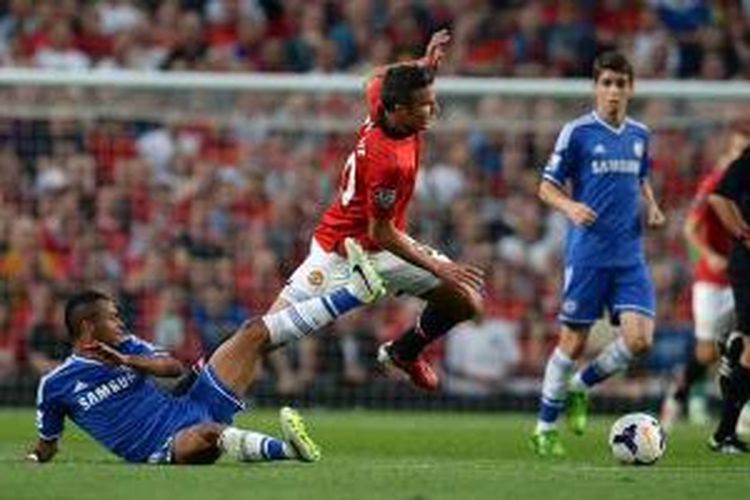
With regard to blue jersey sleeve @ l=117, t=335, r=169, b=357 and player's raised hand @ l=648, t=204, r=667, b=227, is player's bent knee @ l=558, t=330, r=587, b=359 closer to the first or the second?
player's raised hand @ l=648, t=204, r=667, b=227

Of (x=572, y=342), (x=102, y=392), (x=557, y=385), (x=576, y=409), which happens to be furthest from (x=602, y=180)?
(x=102, y=392)

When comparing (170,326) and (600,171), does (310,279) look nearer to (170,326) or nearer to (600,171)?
(600,171)

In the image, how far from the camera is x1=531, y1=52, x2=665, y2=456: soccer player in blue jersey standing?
13695 mm

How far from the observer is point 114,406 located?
11.2 meters

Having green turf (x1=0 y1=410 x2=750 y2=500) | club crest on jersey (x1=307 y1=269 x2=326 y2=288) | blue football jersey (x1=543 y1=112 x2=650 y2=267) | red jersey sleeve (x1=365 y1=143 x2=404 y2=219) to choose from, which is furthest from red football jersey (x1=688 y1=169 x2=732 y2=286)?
red jersey sleeve (x1=365 y1=143 x2=404 y2=219)

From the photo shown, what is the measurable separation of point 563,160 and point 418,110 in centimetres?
196

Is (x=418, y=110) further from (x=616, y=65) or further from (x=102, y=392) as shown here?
(x=102, y=392)

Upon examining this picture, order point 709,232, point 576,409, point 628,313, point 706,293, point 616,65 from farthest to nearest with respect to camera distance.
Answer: point 706,293, point 709,232, point 576,409, point 628,313, point 616,65

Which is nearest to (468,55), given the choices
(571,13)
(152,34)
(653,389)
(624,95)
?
(571,13)

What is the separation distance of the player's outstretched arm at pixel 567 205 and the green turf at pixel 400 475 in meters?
1.43

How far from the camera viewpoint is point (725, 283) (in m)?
17.0

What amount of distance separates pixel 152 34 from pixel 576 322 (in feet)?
29.2

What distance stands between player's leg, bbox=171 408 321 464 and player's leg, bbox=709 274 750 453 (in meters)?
3.26

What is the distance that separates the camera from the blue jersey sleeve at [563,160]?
1368 centimetres
